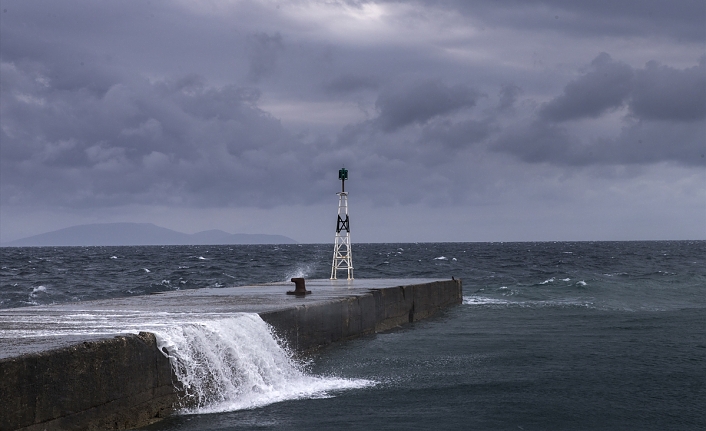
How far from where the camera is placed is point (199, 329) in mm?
10930

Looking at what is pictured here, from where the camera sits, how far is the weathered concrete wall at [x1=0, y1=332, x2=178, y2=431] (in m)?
7.46

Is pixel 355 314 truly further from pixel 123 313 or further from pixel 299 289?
pixel 123 313

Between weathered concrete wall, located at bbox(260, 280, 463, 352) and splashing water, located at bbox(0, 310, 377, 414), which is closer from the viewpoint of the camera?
splashing water, located at bbox(0, 310, 377, 414)

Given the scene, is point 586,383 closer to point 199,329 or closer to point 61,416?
point 199,329

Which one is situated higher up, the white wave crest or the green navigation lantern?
the green navigation lantern

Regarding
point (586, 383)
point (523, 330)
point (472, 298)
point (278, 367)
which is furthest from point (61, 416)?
point (472, 298)

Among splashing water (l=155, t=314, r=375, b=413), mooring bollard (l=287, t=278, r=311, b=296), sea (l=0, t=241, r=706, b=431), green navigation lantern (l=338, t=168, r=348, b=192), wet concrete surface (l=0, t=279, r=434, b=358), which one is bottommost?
sea (l=0, t=241, r=706, b=431)

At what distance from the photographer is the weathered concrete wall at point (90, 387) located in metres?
7.46

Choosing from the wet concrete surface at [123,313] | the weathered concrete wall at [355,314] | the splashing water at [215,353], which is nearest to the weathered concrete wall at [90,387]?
the wet concrete surface at [123,313]

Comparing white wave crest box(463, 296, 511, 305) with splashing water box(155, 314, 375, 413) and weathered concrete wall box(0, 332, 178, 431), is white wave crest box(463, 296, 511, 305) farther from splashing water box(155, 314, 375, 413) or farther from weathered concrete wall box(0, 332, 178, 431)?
weathered concrete wall box(0, 332, 178, 431)

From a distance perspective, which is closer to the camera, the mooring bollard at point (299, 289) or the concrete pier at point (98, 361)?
the concrete pier at point (98, 361)

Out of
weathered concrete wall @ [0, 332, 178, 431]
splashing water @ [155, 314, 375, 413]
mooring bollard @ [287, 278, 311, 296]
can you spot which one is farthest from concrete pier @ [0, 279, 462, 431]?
mooring bollard @ [287, 278, 311, 296]

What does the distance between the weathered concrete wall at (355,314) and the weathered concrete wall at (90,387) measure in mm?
3813

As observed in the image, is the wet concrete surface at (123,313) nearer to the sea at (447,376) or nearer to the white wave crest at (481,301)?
the sea at (447,376)
